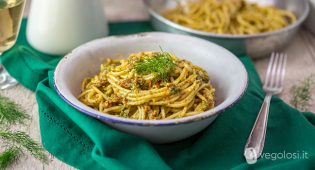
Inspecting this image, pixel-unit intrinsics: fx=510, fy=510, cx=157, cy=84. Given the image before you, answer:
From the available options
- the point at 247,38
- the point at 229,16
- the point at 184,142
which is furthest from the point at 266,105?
the point at 229,16

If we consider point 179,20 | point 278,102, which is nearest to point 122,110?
point 278,102

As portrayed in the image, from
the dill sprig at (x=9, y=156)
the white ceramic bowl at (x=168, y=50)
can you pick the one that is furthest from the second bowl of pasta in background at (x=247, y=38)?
the dill sprig at (x=9, y=156)

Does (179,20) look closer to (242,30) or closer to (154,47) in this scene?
(242,30)

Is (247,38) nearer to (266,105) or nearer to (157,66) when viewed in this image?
(266,105)

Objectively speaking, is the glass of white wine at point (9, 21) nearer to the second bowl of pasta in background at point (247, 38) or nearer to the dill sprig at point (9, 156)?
the dill sprig at point (9, 156)

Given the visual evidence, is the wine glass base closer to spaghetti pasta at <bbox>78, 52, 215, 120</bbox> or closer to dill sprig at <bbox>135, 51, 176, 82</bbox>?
spaghetti pasta at <bbox>78, 52, 215, 120</bbox>

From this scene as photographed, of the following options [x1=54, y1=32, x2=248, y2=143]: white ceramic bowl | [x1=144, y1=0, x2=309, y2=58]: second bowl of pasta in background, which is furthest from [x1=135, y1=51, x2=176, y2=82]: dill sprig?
[x1=144, y1=0, x2=309, y2=58]: second bowl of pasta in background

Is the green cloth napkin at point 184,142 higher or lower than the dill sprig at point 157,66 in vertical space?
lower
